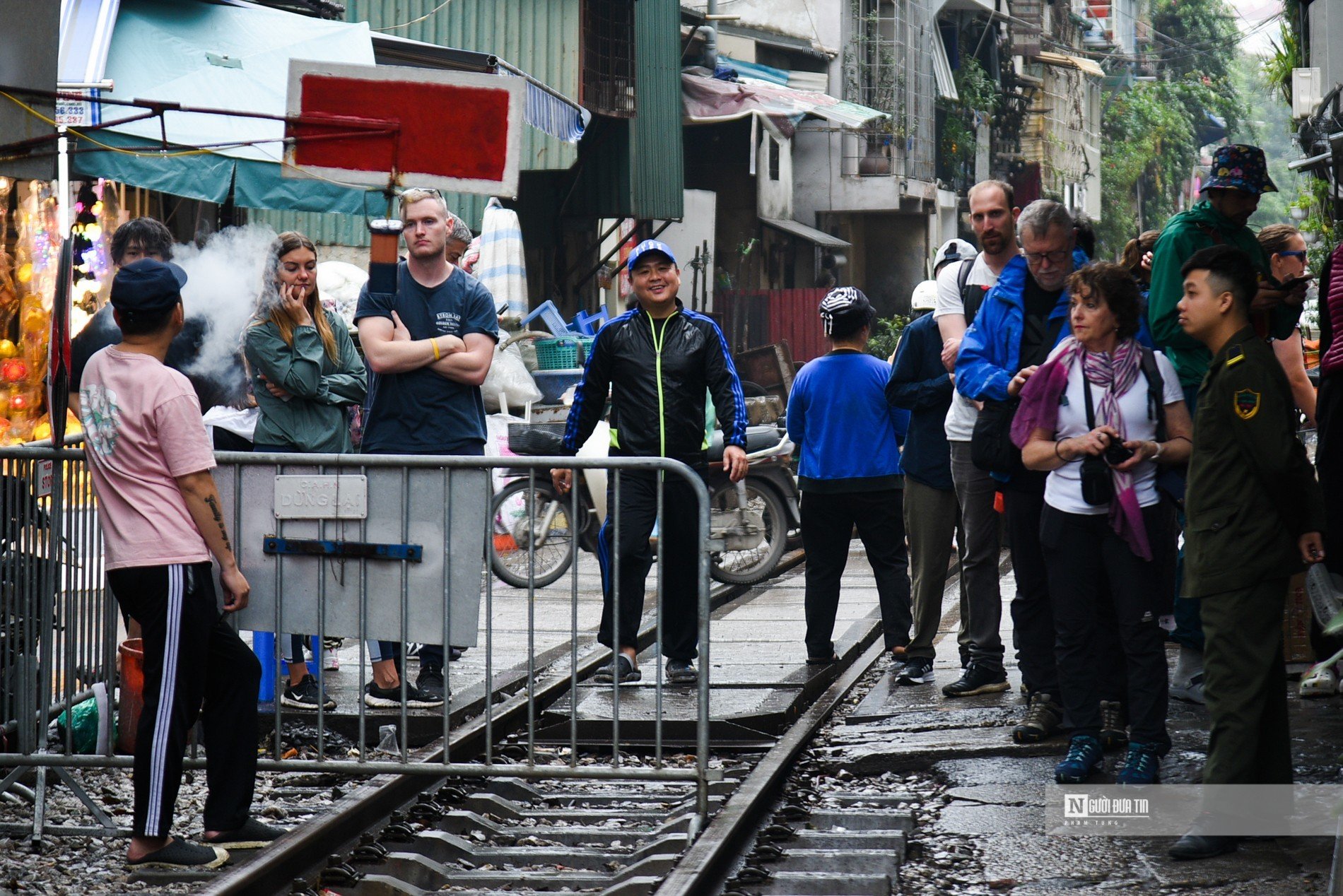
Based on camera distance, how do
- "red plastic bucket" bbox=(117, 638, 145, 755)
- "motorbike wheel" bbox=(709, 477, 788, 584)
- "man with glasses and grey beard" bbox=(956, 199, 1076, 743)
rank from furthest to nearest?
"motorbike wheel" bbox=(709, 477, 788, 584)
"man with glasses and grey beard" bbox=(956, 199, 1076, 743)
"red plastic bucket" bbox=(117, 638, 145, 755)

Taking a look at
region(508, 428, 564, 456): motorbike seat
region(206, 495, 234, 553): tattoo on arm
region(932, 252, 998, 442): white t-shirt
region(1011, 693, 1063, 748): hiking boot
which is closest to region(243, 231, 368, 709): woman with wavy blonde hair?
region(206, 495, 234, 553): tattoo on arm

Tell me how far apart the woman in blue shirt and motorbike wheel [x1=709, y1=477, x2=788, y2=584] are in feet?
13.9

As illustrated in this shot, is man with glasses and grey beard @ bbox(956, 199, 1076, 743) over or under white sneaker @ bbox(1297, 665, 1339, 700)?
over

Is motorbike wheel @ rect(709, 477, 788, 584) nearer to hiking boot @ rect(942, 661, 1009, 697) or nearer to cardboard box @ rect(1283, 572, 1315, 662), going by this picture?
hiking boot @ rect(942, 661, 1009, 697)

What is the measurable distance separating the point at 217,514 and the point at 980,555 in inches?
148

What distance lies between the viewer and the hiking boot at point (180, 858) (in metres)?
5.18

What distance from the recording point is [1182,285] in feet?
20.1

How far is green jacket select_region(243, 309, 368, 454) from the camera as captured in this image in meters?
7.30

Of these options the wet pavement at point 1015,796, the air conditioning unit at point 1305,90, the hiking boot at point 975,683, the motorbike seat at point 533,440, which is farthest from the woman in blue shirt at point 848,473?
the air conditioning unit at point 1305,90

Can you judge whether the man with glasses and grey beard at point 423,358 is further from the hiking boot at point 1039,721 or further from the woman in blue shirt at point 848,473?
the hiking boot at point 1039,721

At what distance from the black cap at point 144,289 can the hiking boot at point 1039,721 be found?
3.77 meters

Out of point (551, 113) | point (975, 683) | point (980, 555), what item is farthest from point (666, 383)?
point (551, 113)

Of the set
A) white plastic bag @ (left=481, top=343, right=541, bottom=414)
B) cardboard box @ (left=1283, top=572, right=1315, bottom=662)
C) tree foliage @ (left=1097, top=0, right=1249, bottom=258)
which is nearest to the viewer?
cardboard box @ (left=1283, top=572, right=1315, bottom=662)

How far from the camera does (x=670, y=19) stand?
24141 millimetres
